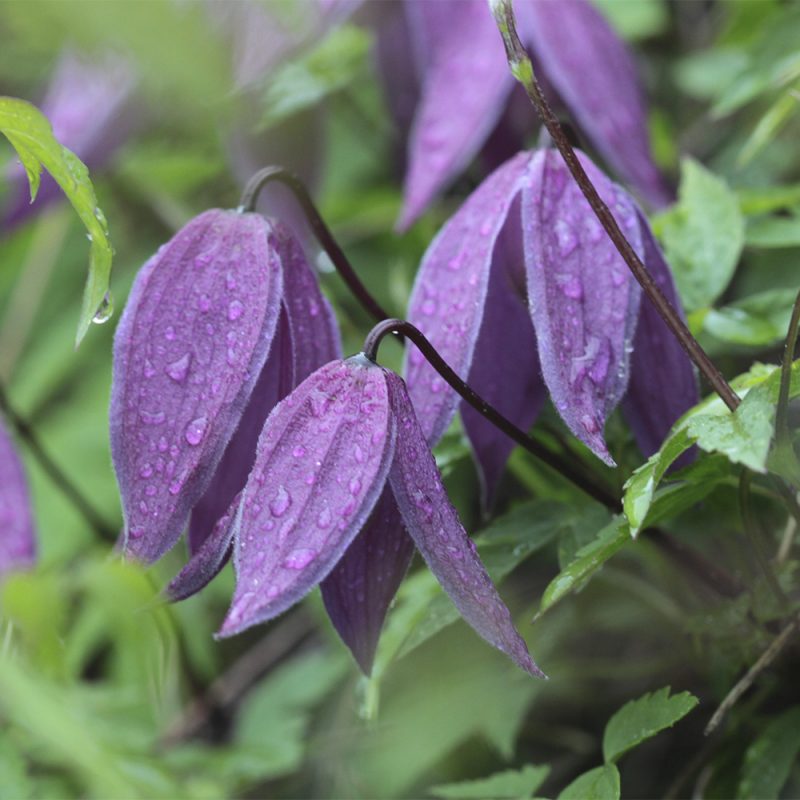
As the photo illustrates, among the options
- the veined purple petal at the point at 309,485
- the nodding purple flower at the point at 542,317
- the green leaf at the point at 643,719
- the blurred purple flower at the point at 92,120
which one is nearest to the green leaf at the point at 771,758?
the green leaf at the point at 643,719

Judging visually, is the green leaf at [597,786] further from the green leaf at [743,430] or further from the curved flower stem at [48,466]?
the curved flower stem at [48,466]

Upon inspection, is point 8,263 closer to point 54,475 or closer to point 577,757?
point 54,475

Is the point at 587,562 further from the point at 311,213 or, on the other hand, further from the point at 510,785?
the point at 311,213

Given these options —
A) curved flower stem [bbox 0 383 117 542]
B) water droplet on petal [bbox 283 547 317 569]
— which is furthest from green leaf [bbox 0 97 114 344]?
curved flower stem [bbox 0 383 117 542]

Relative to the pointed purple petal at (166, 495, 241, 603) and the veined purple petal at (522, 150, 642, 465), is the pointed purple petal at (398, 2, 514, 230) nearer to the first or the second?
the veined purple petal at (522, 150, 642, 465)

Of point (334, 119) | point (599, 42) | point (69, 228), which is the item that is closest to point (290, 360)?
point (599, 42)

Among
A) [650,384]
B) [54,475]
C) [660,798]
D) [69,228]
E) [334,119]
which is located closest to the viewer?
[650,384]
